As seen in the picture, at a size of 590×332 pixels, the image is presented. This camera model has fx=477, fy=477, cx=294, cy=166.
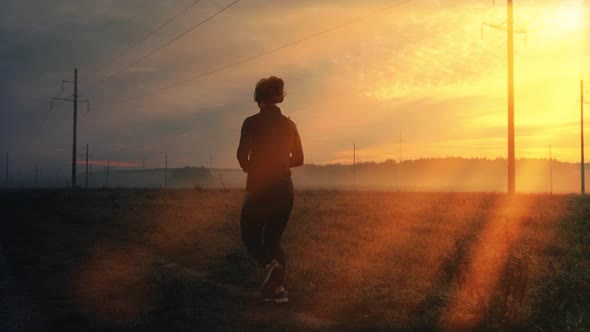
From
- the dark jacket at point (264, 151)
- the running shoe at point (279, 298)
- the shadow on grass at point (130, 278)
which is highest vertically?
the dark jacket at point (264, 151)

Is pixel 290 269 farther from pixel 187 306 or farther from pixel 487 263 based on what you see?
pixel 487 263

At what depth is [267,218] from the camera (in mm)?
5098

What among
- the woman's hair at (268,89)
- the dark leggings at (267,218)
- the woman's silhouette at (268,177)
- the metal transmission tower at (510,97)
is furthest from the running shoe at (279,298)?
the metal transmission tower at (510,97)

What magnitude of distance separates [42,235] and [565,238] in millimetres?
13306

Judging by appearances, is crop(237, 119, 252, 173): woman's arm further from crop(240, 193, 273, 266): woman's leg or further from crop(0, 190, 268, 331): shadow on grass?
crop(0, 190, 268, 331): shadow on grass

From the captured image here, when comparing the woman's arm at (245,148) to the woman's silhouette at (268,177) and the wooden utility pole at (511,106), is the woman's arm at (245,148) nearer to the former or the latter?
the woman's silhouette at (268,177)

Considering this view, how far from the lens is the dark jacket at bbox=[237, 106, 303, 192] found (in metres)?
5.00

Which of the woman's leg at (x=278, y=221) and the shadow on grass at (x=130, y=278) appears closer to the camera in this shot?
the shadow on grass at (x=130, y=278)

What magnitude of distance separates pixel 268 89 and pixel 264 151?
712mm

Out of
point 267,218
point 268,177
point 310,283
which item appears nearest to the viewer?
point 268,177

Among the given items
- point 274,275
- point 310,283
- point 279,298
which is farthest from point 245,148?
point 310,283

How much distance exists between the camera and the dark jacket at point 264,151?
A: 197 inches

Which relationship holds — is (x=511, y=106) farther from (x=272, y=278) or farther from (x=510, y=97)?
(x=272, y=278)

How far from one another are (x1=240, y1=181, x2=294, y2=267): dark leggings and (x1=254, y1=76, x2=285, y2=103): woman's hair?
38.1 inches
